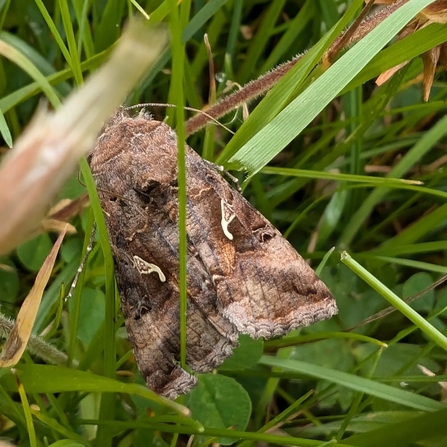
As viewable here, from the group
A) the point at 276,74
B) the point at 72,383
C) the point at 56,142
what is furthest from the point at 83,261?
the point at 56,142

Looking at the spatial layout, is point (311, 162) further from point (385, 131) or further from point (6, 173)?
point (6, 173)

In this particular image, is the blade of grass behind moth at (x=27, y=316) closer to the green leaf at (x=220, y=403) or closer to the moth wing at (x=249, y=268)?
the moth wing at (x=249, y=268)

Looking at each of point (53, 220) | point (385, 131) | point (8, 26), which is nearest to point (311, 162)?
point (385, 131)

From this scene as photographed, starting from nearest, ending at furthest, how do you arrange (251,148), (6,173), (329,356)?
(6,173), (251,148), (329,356)

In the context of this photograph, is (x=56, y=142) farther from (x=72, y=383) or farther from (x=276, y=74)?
(x=276, y=74)

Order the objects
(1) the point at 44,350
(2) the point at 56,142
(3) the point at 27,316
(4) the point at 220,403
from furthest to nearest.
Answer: (4) the point at 220,403, (1) the point at 44,350, (3) the point at 27,316, (2) the point at 56,142

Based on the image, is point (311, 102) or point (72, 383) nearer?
point (72, 383)

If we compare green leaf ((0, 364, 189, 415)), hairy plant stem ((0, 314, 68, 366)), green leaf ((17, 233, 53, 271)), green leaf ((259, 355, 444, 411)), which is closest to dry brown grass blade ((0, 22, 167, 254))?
green leaf ((0, 364, 189, 415))

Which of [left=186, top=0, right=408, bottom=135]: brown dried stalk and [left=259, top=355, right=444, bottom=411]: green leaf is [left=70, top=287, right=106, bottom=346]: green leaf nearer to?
[left=186, top=0, right=408, bottom=135]: brown dried stalk
